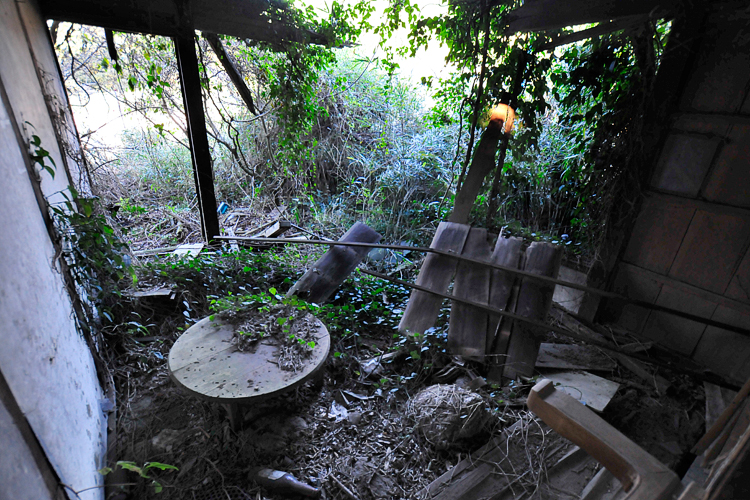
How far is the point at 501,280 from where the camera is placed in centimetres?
289

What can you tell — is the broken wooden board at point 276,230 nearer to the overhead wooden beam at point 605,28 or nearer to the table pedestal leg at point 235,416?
the table pedestal leg at point 235,416

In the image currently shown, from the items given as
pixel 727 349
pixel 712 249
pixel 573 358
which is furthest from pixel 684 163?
pixel 573 358

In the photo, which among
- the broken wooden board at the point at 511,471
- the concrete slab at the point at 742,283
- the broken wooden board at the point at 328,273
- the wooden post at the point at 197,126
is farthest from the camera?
the wooden post at the point at 197,126

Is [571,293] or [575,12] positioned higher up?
[575,12]

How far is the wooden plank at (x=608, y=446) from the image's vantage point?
3.02 feet

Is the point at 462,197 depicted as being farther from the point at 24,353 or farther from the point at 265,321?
the point at 24,353

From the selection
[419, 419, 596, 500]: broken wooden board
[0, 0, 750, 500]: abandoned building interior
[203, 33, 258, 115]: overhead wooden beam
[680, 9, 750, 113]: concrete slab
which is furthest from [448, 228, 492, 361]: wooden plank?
[203, 33, 258, 115]: overhead wooden beam

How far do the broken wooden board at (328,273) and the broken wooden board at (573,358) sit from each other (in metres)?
1.94

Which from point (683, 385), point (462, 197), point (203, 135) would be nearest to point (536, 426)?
point (683, 385)

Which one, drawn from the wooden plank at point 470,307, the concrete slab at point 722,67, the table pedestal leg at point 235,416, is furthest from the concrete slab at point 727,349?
the table pedestal leg at point 235,416

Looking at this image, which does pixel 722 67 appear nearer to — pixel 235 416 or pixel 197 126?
pixel 235 416

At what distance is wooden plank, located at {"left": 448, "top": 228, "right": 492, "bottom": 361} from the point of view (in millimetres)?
2832

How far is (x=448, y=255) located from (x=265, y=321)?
64.0 inches

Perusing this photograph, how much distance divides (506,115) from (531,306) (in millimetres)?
2094
